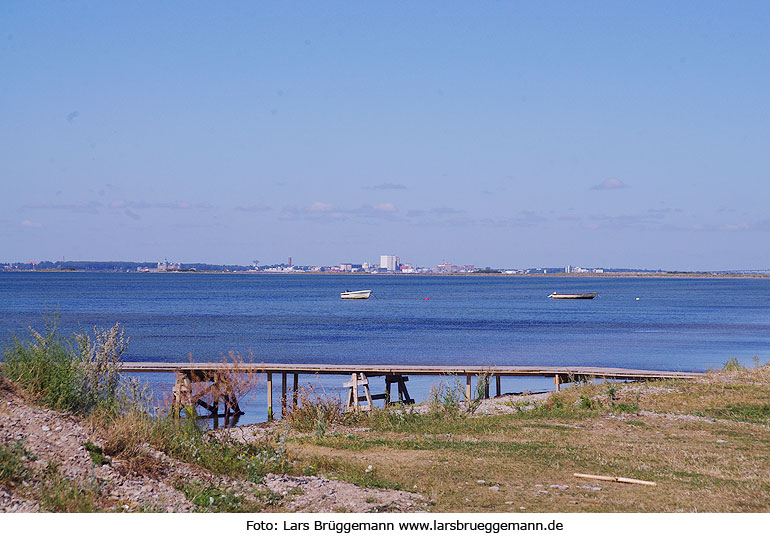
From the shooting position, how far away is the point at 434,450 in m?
13.1

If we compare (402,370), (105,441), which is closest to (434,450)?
(105,441)

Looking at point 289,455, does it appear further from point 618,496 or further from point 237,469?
point 618,496

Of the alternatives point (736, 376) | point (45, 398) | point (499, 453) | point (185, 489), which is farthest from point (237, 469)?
point (736, 376)

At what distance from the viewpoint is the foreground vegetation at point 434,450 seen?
30.5 ft

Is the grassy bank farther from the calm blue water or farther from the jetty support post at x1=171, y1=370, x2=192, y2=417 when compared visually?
Result: the calm blue water

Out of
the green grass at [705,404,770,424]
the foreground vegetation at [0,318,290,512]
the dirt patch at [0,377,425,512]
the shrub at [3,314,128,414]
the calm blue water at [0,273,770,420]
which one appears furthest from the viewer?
the calm blue water at [0,273,770,420]

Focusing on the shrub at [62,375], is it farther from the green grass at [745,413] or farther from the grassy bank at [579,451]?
the green grass at [745,413]

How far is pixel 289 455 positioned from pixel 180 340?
146 ft

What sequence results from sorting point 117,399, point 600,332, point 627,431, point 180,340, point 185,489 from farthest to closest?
point 600,332 < point 180,340 < point 627,431 < point 117,399 < point 185,489

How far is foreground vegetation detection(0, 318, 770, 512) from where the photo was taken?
9.28 m

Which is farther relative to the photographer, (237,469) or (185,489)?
(237,469)

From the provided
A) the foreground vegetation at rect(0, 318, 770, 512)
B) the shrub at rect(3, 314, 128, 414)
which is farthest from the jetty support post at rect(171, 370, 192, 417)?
the shrub at rect(3, 314, 128, 414)

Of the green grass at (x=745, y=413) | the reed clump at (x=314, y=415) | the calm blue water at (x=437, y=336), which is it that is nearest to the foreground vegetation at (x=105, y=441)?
the reed clump at (x=314, y=415)
